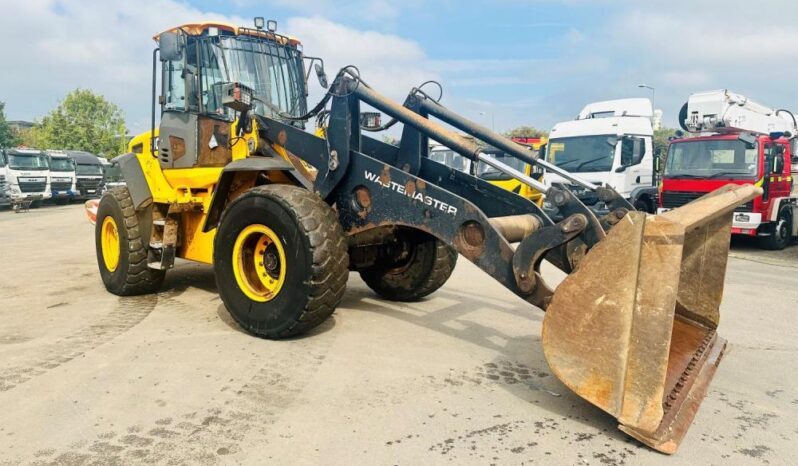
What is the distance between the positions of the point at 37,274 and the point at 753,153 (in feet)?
41.0

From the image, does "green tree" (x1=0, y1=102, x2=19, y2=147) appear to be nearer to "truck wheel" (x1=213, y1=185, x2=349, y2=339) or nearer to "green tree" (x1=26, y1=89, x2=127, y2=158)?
"green tree" (x1=26, y1=89, x2=127, y2=158)

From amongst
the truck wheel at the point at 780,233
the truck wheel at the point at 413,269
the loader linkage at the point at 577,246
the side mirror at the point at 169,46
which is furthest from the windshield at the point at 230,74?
the truck wheel at the point at 780,233

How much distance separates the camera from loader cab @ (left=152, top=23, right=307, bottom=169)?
18.8ft

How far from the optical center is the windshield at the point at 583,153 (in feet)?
44.9

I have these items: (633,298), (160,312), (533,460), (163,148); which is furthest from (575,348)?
(163,148)

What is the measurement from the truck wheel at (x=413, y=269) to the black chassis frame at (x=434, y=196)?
0.78m

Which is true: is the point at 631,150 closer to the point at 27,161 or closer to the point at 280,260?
the point at 280,260

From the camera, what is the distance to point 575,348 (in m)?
3.21

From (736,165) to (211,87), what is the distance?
34.1 ft

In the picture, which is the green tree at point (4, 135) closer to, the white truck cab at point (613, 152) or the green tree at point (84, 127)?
the green tree at point (84, 127)

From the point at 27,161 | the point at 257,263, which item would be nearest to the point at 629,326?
the point at 257,263

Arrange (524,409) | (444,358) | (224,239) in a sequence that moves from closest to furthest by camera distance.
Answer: (524,409), (444,358), (224,239)

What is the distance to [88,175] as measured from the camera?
28.5m

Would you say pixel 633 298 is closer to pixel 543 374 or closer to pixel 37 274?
pixel 543 374
